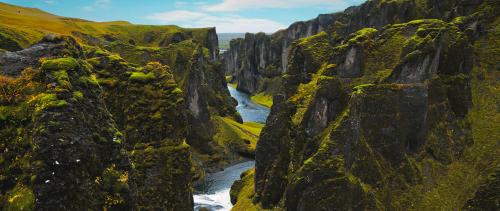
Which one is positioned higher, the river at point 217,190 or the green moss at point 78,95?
the green moss at point 78,95

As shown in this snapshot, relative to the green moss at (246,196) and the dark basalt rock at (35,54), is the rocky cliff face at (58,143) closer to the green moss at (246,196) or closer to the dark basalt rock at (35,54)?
the dark basalt rock at (35,54)

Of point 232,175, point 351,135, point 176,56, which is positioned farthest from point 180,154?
point 176,56

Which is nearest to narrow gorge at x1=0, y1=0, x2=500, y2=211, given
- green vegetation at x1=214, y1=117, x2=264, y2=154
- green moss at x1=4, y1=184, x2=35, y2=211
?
green moss at x1=4, y1=184, x2=35, y2=211

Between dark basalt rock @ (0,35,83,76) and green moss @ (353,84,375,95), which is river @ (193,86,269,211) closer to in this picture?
green moss @ (353,84,375,95)

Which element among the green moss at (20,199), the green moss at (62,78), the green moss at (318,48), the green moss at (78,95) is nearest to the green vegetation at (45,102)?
the green moss at (62,78)

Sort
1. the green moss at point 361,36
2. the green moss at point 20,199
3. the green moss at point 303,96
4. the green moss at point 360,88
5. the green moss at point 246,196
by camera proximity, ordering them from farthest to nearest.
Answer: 1. the green moss at point 246,196
2. the green moss at point 361,36
3. the green moss at point 303,96
4. the green moss at point 360,88
5. the green moss at point 20,199

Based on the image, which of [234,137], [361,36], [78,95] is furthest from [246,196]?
[78,95]

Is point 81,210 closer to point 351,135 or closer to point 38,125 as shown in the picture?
point 38,125
